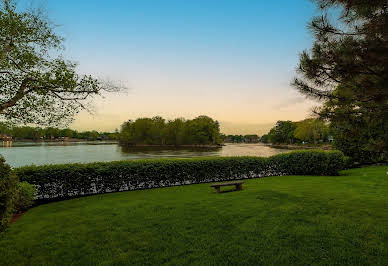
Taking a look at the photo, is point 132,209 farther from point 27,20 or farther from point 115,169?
point 27,20

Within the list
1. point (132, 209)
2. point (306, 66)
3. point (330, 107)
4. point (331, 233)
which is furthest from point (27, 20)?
point (331, 233)

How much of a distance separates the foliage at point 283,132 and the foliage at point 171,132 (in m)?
41.9

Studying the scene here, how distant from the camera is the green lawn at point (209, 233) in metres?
3.88

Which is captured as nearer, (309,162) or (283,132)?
(309,162)

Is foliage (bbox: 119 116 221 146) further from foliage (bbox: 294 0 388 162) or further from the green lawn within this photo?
foliage (bbox: 294 0 388 162)

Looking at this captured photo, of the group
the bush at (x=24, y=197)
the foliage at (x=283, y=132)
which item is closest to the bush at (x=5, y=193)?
the bush at (x=24, y=197)

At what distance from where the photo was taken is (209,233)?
4816mm

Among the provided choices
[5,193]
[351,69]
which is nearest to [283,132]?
[351,69]

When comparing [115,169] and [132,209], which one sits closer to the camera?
[132,209]

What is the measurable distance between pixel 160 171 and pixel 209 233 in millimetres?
7023

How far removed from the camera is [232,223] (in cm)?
538

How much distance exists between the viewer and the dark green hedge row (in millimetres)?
9273

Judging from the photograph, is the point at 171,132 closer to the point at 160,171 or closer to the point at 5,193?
the point at 160,171

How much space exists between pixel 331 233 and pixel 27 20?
37.1 ft
